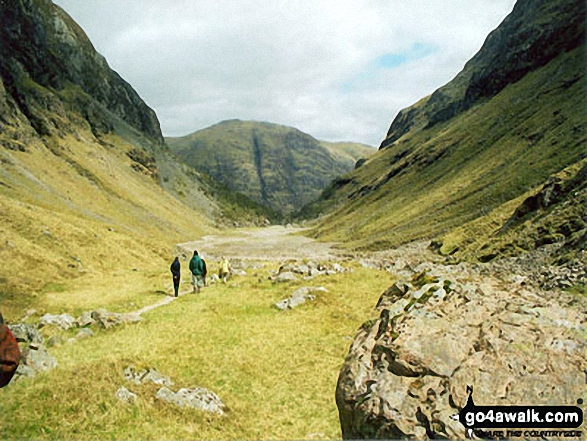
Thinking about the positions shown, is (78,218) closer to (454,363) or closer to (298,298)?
(298,298)

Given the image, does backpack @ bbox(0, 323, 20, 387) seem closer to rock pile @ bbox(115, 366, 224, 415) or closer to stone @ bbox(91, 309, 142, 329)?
rock pile @ bbox(115, 366, 224, 415)

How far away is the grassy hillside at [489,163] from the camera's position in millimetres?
63981

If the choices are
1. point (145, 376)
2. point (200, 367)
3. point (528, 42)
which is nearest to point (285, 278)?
point (200, 367)

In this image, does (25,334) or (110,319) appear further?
(110,319)

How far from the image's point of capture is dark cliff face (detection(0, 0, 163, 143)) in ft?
388

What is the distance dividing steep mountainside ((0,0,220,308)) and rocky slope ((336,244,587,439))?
26001 millimetres

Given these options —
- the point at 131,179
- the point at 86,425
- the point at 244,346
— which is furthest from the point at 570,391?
the point at 131,179

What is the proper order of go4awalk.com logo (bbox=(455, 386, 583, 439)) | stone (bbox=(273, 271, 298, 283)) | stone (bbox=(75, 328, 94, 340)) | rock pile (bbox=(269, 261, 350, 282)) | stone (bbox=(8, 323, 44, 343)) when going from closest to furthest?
go4awalk.com logo (bbox=(455, 386, 583, 439)) < stone (bbox=(8, 323, 44, 343)) < stone (bbox=(75, 328, 94, 340)) < stone (bbox=(273, 271, 298, 283)) < rock pile (bbox=(269, 261, 350, 282))

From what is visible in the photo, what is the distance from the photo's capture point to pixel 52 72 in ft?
473

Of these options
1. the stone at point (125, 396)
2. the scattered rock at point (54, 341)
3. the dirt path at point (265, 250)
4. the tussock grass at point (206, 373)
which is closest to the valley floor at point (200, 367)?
the tussock grass at point (206, 373)

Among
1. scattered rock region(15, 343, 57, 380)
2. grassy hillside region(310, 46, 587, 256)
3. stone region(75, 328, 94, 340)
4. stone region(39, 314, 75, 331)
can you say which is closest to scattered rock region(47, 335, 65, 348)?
stone region(75, 328, 94, 340)

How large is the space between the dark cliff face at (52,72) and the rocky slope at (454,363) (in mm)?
127759

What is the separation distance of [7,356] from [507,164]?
89.5 meters

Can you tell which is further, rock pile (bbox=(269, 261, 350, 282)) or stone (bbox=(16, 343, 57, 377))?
rock pile (bbox=(269, 261, 350, 282))
